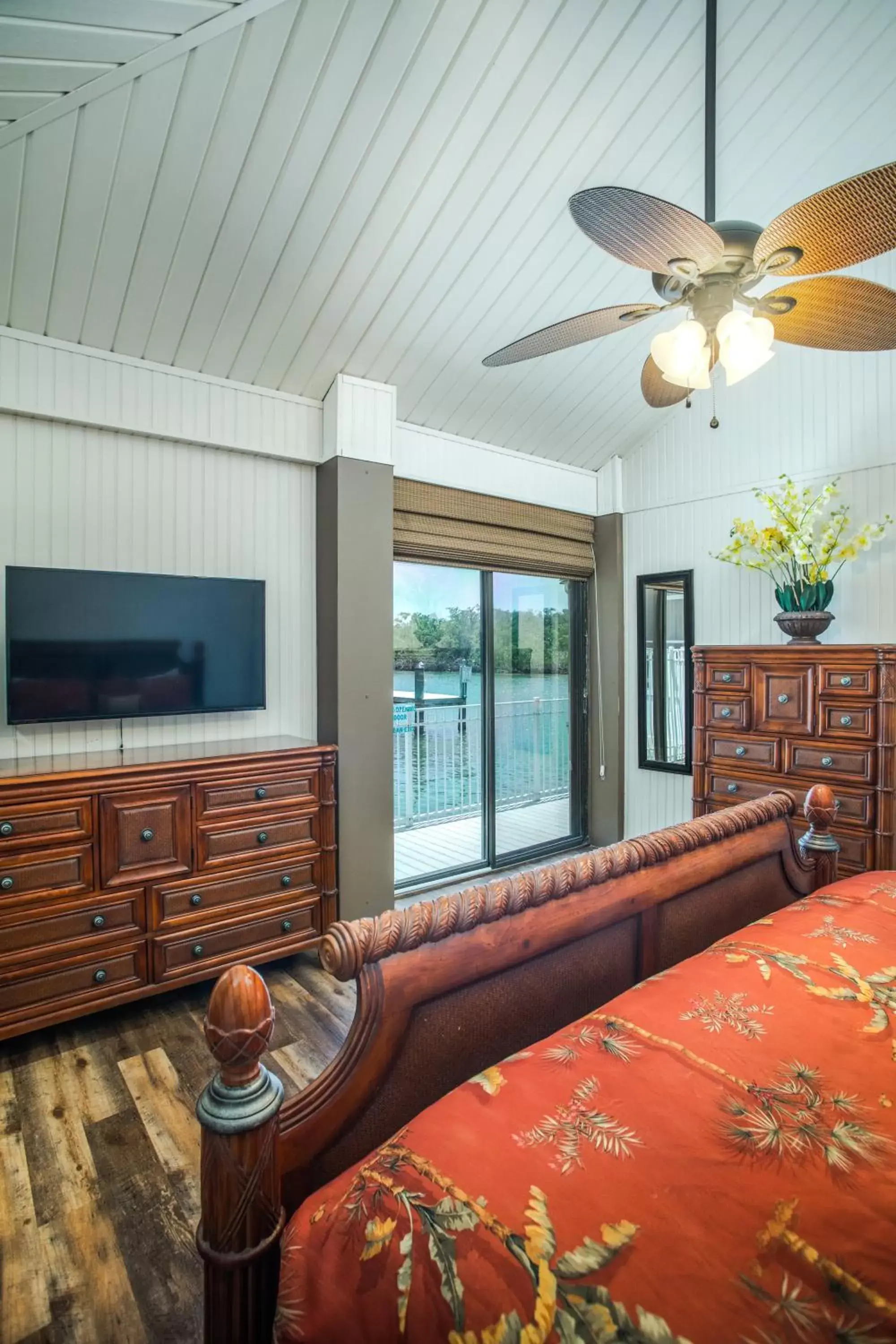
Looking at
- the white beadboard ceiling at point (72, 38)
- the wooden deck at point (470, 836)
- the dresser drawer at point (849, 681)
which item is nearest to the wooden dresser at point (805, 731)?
the dresser drawer at point (849, 681)

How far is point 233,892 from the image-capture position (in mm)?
2709

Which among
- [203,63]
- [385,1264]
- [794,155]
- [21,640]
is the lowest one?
[385,1264]

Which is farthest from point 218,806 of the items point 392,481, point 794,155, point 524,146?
point 794,155

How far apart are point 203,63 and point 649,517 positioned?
334 cm

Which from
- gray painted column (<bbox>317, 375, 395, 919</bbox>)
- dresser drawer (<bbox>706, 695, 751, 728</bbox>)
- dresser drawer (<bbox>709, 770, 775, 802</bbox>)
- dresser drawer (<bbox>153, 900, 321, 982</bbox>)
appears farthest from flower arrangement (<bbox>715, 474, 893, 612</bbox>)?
dresser drawer (<bbox>153, 900, 321, 982</bbox>)

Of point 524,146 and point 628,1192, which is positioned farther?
point 524,146

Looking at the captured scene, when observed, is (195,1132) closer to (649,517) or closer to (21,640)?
(21,640)

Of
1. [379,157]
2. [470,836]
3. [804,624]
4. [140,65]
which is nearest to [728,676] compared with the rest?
[804,624]

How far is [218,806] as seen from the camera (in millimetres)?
2652

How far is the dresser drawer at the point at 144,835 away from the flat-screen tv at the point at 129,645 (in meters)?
0.43

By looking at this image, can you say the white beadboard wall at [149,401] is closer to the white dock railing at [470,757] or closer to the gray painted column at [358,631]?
the gray painted column at [358,631]

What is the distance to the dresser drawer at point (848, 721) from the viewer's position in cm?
296

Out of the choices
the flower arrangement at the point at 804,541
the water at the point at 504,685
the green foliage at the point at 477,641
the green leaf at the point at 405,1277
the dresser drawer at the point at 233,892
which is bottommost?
the dresser drawer at the point at 233,892

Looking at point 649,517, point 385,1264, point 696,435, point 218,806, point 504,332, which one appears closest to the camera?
point 385,1264
